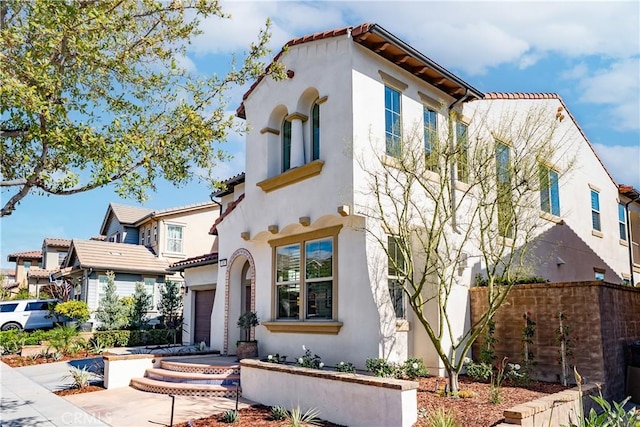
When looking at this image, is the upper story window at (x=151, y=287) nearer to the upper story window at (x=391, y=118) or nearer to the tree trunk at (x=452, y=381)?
the upper story window at (x=391, y=118)

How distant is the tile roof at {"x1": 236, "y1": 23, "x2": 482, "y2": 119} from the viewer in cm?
1138

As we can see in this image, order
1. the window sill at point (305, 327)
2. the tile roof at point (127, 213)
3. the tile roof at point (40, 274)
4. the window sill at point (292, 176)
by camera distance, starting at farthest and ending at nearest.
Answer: the tile roof at point (40, 274)
the tile roof at point (127, 213)
the window sill at point (292, 176)
the window sill at point (305, 327)

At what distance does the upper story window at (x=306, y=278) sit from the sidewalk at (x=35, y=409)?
16.8 ft

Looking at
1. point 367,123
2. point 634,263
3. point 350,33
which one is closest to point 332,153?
point 367,123

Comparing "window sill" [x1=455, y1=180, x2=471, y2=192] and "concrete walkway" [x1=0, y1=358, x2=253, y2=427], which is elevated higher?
"window sill" [x1=455, y1=180, x2=471, y2=192]

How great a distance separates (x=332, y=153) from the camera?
38.6 feet

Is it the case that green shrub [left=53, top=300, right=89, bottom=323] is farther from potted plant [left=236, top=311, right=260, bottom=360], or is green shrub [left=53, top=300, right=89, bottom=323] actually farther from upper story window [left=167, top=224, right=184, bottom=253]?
potted plant [left=236, top=311, right=260, bottom=360]

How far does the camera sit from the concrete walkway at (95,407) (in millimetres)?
9680

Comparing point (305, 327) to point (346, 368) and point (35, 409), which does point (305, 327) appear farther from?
point (35, 409)

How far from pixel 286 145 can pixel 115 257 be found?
18.1 meters

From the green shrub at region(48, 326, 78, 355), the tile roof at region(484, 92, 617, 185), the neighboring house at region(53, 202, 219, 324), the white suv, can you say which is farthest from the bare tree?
the white suv

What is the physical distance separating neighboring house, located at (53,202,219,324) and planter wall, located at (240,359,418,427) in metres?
15.9

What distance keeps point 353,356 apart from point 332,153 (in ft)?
15.1

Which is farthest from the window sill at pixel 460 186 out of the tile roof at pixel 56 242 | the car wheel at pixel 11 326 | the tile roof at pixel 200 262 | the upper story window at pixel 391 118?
the tile roof at pixel 56 242
